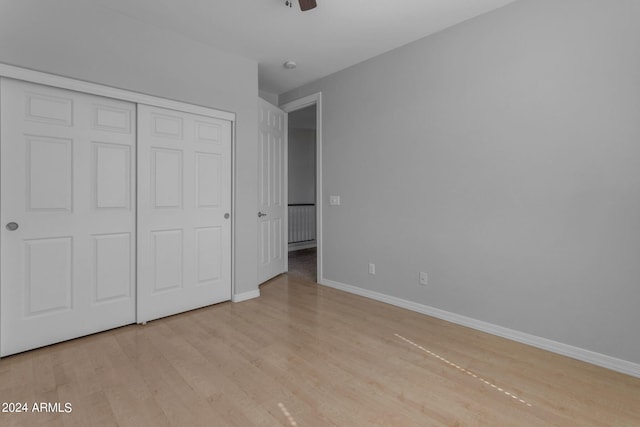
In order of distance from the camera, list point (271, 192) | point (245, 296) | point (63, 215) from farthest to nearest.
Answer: point (271, 192), point (245, 296), point (63, 215)

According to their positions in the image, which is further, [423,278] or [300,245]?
[300,245]

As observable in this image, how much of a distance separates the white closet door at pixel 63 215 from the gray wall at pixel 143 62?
22 centimetres

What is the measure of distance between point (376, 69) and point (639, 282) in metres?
2.80

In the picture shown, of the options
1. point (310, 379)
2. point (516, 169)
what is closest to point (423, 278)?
point (516, 169)

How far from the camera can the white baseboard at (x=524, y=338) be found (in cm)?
195

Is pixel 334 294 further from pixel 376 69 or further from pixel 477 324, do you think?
pixel 376 69

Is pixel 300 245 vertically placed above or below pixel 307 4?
below

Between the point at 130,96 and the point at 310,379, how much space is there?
2636mm

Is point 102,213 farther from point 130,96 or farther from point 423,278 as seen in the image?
point 423,278

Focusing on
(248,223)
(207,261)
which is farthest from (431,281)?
(207,261)

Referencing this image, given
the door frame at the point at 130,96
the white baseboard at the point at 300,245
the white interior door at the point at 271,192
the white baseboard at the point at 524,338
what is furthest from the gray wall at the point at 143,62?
the white baseboard at the point at 300,245

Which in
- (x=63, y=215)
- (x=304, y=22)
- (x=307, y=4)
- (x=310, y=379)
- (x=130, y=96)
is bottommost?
(x=310, y=379)

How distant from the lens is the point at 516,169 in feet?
7.70

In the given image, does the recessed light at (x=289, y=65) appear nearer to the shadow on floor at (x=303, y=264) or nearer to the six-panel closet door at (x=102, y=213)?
the six-panel closet door at (x=102, y=213)
